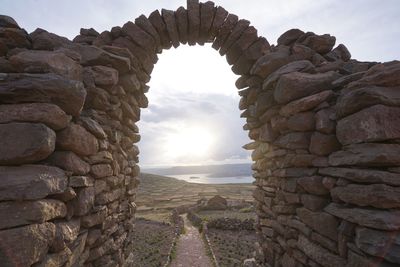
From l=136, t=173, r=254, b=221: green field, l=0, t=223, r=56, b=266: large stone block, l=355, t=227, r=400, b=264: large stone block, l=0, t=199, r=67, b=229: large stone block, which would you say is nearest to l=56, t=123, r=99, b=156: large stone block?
l=0, t=199, r=67, b=229: large stone block

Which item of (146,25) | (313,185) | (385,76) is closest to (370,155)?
(385,76)

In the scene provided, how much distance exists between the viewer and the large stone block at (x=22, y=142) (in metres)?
2.49

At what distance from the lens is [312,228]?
13.0ft

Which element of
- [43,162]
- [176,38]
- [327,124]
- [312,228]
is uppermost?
[176,38]

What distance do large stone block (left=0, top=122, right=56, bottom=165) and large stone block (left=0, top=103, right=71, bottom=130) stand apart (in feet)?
0.30

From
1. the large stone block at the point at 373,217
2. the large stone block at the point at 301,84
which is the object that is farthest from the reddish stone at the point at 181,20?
the large stone block at the point at 373,217

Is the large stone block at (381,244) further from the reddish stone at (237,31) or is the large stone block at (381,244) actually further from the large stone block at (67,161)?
the reddish stone at (237,31)

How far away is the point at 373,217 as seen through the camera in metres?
2.82

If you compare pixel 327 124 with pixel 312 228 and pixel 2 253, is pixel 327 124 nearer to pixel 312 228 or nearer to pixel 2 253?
pixel 312 228

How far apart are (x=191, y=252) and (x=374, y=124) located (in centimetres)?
1257

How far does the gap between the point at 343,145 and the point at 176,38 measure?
13.8 feet

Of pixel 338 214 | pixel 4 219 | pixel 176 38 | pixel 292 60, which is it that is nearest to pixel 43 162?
pixel 4 219

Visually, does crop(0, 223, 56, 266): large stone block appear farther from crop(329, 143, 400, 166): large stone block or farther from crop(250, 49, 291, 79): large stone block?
crop(250, 49, 291, 79): large stone block

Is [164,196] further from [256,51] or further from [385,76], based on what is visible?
[385,76]
